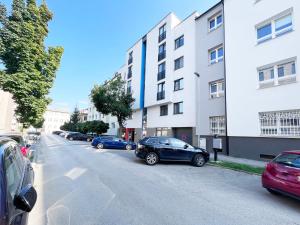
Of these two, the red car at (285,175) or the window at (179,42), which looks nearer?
the red car at (285,175)

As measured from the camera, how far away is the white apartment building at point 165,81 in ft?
65.8

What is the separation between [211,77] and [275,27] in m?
5.75

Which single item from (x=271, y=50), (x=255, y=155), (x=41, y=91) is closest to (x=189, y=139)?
(x=255, y=155)

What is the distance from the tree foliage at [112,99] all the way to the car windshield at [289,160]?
21391 millimetres

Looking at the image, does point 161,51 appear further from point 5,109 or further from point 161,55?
point 5,109

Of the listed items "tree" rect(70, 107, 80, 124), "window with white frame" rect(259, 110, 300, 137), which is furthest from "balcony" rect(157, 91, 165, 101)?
"tree" rect(70, 107, 80, 124)

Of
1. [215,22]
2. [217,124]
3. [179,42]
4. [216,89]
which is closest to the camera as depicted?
[217,124]

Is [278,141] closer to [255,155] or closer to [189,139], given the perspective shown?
[255,155]

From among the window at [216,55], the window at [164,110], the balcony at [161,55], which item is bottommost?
the window at [164,110]

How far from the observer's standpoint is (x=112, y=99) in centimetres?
2569

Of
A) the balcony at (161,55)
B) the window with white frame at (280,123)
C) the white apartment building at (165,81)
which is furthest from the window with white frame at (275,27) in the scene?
→ the balcony at (161,55)

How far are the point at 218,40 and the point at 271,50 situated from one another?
208 inches

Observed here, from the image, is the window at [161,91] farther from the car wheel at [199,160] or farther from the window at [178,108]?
the car wheel at [199,160]

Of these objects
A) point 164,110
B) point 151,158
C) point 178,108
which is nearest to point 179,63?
point 178,108
